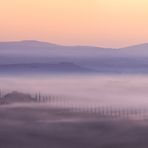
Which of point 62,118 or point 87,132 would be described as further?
point 62,118

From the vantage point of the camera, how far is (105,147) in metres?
11.5

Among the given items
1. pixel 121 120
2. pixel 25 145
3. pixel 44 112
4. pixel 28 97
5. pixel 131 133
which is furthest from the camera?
pixel 28 97

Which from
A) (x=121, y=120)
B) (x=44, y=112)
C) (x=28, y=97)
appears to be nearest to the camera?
(x=121, y=120)

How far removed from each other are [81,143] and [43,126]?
8.47ft

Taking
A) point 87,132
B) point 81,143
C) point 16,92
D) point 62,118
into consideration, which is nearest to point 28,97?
point 16,92

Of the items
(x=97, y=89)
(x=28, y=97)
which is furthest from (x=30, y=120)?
(x=97, y=89)

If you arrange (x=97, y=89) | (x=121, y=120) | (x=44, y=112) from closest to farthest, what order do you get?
(x=121, y=120), (x=44, y=112), (x=97, y=89)

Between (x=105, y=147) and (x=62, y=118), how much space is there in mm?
4678

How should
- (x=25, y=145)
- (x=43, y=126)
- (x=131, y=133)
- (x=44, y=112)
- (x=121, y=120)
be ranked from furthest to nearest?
(x=44, y=112) < (x=121, y=120) < (x=43, y=126) < (x=131, y=133) < (x=25, y=145)

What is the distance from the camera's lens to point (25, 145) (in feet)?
36.8

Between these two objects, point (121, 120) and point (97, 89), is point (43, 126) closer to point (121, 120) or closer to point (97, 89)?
point (121, 120)

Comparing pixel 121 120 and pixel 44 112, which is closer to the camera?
pixel 121 120

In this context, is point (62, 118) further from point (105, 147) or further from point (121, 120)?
point (105, 147)

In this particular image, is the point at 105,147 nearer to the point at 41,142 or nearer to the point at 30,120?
the point at 41,142
